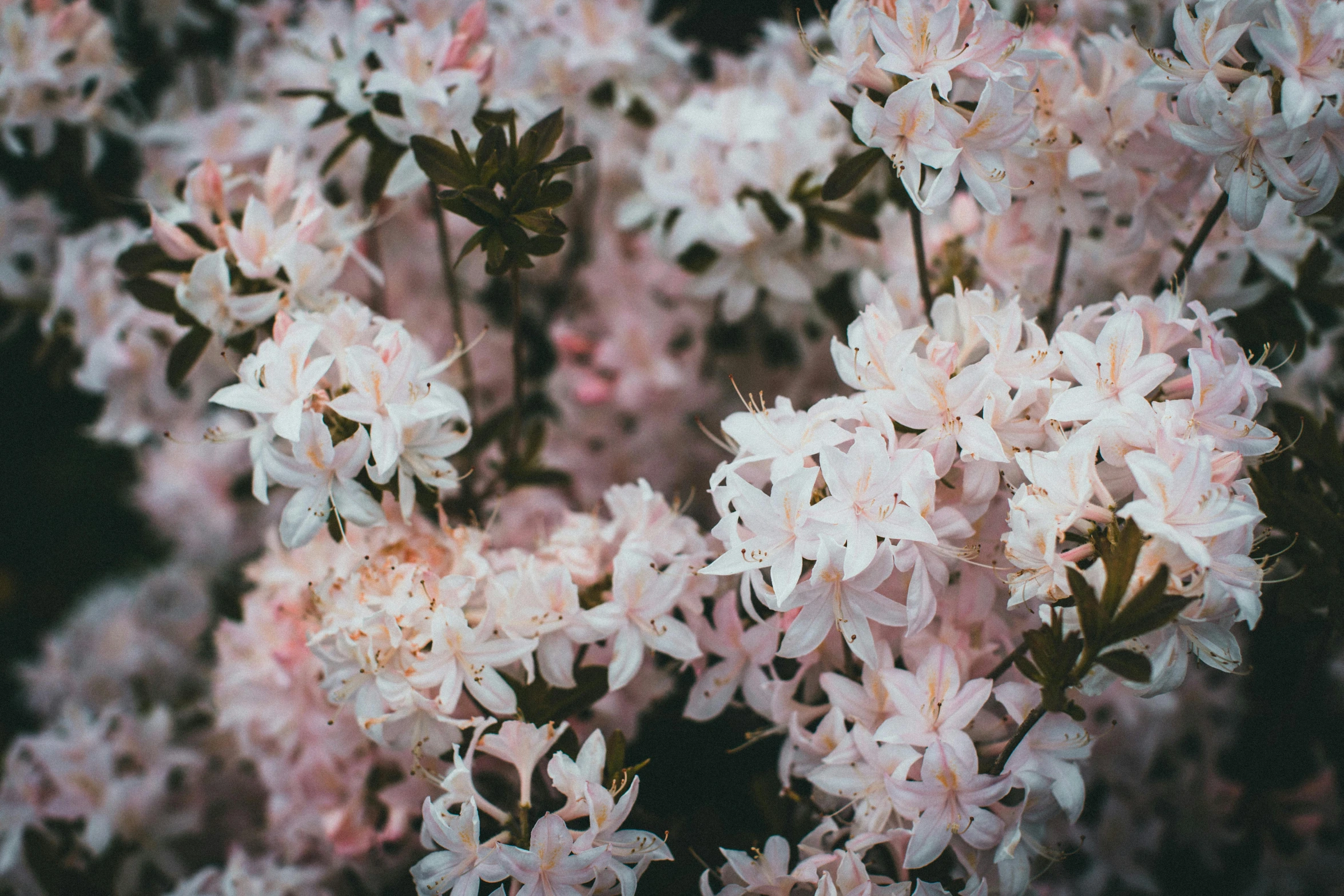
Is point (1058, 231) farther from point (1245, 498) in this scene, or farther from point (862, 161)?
point (1245, 498)

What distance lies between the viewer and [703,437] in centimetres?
175

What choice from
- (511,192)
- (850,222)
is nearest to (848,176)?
(850,222)

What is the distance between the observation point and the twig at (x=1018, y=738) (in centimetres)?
91

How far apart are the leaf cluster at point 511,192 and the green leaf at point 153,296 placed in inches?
15.1

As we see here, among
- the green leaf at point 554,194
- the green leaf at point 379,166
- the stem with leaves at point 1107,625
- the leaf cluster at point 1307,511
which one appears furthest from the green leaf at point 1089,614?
the green leaf at point 379,166

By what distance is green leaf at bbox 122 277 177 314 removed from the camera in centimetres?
124

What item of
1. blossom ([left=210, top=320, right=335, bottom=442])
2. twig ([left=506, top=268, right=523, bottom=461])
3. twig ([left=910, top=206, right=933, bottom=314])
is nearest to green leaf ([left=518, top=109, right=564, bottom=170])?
twig ([left=506, top=268, right=523, bottom=461])

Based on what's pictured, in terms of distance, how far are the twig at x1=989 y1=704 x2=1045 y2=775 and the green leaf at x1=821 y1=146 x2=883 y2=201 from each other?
0.57 metres

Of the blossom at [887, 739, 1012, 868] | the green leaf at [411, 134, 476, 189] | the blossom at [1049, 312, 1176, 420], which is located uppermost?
the green leaf at [411, 134, 476, 189]

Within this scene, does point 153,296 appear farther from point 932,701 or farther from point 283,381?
point 932,701

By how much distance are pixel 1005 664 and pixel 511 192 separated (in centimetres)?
72

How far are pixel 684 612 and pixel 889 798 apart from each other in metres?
0.30

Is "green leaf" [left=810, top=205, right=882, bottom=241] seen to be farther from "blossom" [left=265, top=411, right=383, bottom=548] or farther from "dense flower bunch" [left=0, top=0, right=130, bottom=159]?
"dense flower bunch" [left=0, top=0, right=130, bottom=159]

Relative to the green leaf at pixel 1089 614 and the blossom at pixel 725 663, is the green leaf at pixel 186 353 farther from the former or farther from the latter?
the green leaf at pixel 1089 614
